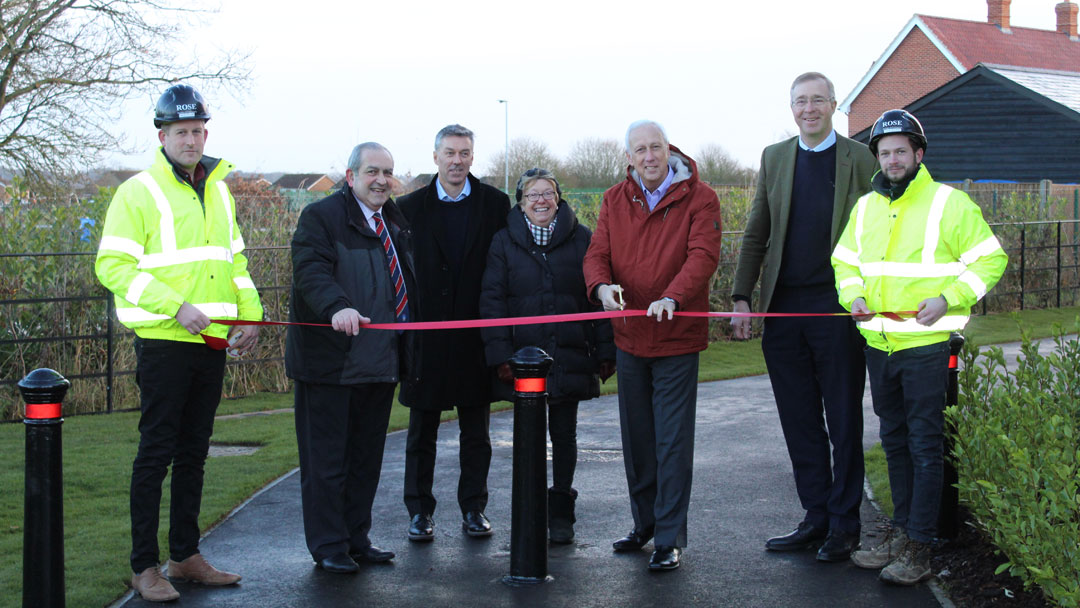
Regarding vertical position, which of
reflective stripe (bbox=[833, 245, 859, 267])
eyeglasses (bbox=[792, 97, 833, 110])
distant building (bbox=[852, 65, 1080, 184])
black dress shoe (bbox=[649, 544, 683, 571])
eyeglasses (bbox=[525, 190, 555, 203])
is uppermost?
distant building (bbox=[852, 65, 1080, 184])

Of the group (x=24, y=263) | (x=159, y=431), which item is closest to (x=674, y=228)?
(x=159, y=431)

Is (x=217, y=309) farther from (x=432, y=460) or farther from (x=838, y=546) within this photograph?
(x=838, y=546)

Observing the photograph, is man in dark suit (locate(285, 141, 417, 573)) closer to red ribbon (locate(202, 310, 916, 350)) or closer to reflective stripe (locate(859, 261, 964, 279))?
red ribbon (locate(202, 310, 916, 350))

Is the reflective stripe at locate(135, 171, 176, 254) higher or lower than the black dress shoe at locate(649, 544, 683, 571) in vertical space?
higher

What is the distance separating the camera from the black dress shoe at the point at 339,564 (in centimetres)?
565

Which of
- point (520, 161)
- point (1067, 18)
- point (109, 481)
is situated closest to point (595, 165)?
point (520, 161)

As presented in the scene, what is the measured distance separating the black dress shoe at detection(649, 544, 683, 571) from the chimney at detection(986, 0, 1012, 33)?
55.8m

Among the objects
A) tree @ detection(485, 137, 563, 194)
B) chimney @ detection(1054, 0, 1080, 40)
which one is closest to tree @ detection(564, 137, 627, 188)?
tree @ detection(485, 137, 563, 194)

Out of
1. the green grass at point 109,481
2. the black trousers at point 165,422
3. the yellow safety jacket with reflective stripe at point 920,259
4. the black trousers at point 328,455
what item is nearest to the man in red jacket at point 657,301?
the yellow safety jacket with reflective stripe at point 920,259

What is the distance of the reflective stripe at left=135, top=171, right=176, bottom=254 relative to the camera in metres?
5.14

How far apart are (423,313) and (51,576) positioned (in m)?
2.57

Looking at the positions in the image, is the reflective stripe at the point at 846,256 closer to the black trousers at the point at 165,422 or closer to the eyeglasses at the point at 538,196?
the eyeglasses at the point at 538,196

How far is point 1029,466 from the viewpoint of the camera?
4.60 meters

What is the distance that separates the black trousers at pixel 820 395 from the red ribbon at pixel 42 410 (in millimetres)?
3484
